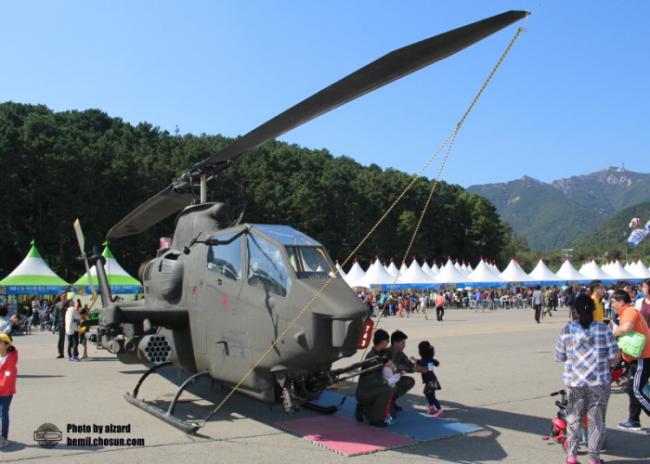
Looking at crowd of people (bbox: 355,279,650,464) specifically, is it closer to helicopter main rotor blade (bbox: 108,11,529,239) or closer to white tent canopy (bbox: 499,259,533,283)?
helicopter main rotor blade (bbox: 108,11,529,239)

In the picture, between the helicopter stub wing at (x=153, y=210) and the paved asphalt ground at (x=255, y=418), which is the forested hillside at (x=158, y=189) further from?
the paved asphalt ground at (x=255, y=418)

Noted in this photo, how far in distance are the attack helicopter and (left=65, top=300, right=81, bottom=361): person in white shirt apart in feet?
Answer: 17.9

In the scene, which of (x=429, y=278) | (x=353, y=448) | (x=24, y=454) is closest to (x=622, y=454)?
(x=353, y=448)

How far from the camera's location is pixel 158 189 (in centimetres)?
5234

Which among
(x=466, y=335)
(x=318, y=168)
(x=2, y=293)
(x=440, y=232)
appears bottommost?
(x=466, y=335)

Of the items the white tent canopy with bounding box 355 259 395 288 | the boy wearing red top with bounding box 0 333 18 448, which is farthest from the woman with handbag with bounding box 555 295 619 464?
the white tent canopy with bounding box 355 259 395 288

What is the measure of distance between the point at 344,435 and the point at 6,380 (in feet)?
13.5

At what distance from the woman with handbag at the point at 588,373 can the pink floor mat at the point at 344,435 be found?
6.47ft

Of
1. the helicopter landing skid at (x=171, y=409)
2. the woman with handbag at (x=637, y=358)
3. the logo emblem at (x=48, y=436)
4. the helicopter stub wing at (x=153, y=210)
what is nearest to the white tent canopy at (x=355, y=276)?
the helicopter stub wing at (x=153, y=210)

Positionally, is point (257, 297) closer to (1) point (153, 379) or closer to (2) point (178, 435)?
(2) point (178, 435)

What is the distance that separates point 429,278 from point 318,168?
36.2m

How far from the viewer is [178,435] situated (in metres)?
7.18

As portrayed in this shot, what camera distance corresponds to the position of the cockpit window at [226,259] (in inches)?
293

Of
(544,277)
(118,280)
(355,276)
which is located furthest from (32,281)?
(544,277)
